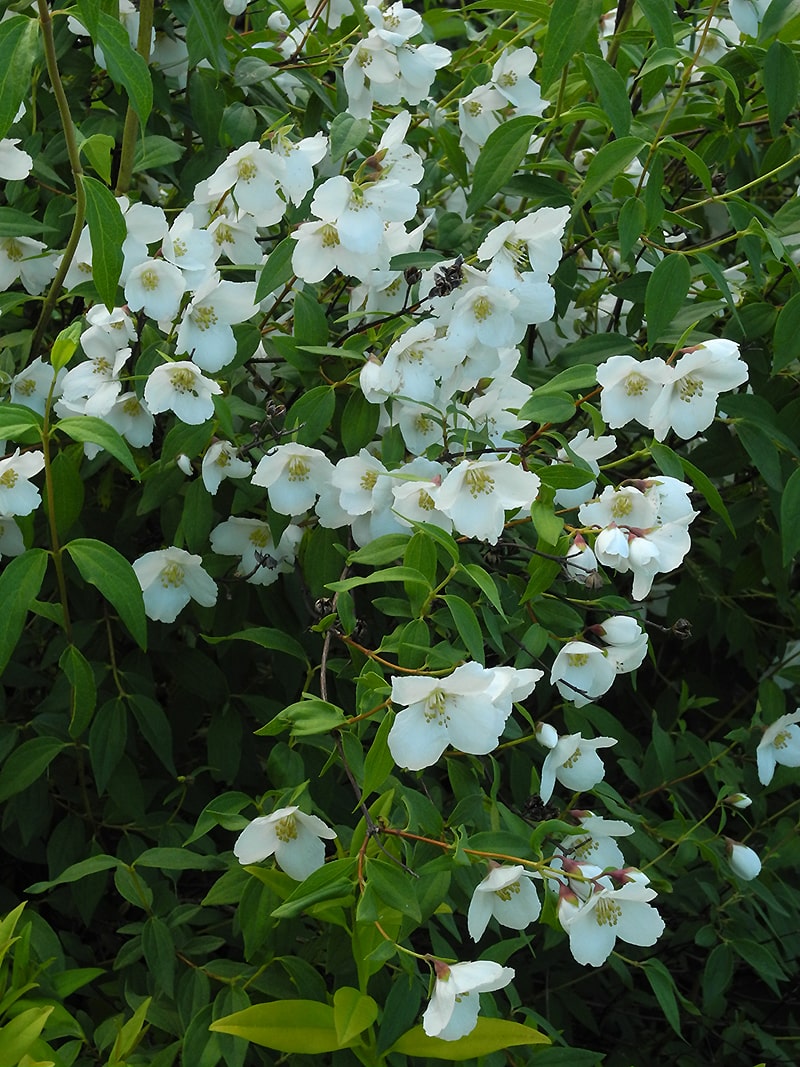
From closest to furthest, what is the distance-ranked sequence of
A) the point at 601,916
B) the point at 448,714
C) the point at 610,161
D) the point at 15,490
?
the point at 448,714 → the point at 601,916 → the point at 15,490 → the point at 610,161

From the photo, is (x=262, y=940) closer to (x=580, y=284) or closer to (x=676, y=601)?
(x=676, y=601)

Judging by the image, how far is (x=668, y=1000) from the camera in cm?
134

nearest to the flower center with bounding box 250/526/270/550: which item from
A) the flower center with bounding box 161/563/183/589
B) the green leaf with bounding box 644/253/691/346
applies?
the flower center with bounding box 161/563/183/589

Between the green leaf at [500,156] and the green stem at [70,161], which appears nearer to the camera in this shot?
the green stem at [70,161]

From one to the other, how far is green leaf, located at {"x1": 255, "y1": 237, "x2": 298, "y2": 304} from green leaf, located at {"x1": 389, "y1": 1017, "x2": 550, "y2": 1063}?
31.5 inches

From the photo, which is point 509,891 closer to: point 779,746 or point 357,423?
point 357,423

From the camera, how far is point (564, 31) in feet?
4.17

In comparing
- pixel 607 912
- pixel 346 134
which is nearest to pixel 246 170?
pixel 346 134

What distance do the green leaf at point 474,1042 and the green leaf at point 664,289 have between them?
30.0 inches

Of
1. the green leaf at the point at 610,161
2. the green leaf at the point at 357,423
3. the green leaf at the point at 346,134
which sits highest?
the green leaf at the point at 346,134

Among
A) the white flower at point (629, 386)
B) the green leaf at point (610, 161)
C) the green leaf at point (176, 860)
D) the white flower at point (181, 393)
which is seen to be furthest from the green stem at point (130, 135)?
the green leaf at point (176, 860)

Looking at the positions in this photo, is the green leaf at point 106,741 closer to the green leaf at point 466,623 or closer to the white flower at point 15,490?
the white flower at point 15,490

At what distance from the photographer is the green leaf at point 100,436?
1062mm

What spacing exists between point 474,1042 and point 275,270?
2.77 feet
